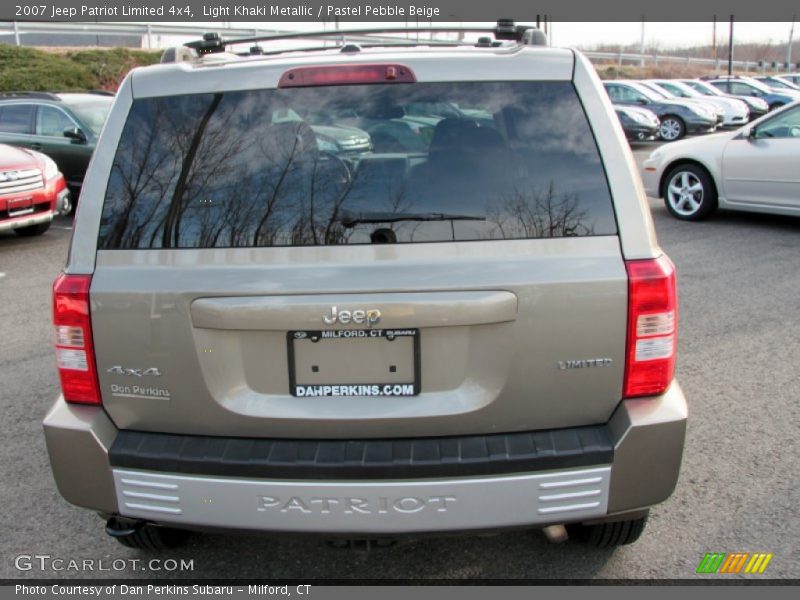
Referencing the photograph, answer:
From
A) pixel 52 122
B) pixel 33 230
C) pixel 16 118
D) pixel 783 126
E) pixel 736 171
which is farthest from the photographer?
pixel 16 118

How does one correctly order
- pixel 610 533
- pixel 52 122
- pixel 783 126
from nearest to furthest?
pixel 610 533
pixel 783 126
pixel 52 122

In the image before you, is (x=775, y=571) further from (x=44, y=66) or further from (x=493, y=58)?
(x=44, y=66)

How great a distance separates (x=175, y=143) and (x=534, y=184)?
1.18m

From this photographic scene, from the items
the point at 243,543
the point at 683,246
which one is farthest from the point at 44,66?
→ the point at 243,543

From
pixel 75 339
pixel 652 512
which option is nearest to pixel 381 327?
pixel 75 339

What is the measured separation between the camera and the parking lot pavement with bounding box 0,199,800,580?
3.09m

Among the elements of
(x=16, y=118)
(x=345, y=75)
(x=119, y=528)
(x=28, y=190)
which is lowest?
(x=119, y=528)

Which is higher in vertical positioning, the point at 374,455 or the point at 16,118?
the point at 16,118

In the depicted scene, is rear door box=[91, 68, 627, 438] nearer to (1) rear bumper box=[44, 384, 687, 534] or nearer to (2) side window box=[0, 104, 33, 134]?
(1) rear bumper box=[44, 384, 687, 534]

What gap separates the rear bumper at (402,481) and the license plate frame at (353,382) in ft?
0.54

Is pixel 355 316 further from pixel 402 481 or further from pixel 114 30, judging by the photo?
pixel 114 30

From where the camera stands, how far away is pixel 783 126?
30.5 feet

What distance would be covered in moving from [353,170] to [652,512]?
2.08 meters

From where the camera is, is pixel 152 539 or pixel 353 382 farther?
pixel 152 539
